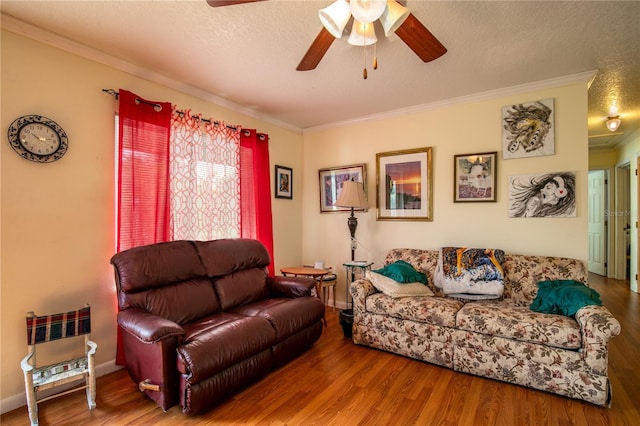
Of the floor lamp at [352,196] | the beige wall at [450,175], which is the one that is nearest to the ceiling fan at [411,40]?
the beige wall at [450,175]

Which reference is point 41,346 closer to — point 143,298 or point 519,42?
point 143,298

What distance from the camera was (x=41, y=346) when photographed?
2152mm

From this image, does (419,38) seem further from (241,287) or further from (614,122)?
(614,122)

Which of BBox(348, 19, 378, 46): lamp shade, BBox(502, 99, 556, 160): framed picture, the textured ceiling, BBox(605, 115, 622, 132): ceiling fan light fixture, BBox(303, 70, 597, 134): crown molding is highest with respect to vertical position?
the textured ceiling

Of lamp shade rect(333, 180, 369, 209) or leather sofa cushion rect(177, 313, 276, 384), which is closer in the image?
leather sofa cushion rect(177, 313, 276, 384)

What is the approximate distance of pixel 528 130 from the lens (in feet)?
10.1

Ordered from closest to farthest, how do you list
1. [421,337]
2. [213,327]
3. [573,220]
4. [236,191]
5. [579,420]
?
[579,420] → [213,327] → [421,337] → [573,220] → [236,191]

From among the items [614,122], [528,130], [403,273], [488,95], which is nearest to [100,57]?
[403,273]

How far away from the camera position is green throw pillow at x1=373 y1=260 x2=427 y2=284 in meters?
3.01

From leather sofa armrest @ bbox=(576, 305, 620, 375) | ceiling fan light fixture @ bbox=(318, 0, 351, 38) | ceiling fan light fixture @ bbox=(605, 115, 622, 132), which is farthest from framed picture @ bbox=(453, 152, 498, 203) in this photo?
ceiling fan light fixture @ bbox=(318, 0, 351, 38)

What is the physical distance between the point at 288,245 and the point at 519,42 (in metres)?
3.29

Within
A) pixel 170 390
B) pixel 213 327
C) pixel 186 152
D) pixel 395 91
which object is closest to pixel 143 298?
pixel 213 327

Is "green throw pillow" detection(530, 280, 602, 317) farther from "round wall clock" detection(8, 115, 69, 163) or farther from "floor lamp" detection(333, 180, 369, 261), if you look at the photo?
"round wall clock" detection(8, 115, 69, 163)

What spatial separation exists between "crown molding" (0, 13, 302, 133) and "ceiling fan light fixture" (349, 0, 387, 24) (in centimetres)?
206
